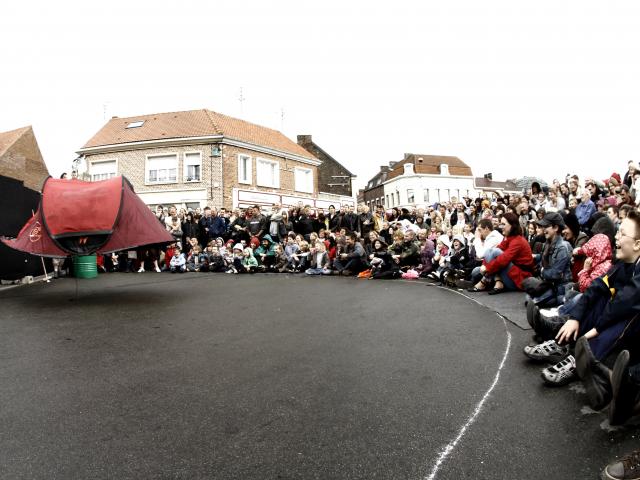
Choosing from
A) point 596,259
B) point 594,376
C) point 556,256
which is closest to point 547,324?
point 594,376

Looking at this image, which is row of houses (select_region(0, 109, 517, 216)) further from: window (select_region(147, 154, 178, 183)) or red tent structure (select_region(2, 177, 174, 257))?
red tent structure (select_region(2, 177, 174, 257))

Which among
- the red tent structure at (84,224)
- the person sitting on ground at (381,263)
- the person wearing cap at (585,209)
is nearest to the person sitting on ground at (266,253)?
the person sitting on ground at (381,263)

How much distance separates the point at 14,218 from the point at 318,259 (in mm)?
8378

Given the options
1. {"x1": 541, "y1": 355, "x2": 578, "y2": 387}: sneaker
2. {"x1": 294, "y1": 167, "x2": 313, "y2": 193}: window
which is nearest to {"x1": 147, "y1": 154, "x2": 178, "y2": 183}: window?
{"x1": 294, "y1": 167, "x2": 313, "y2": 193}: window

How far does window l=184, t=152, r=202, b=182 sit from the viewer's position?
30.0 metres

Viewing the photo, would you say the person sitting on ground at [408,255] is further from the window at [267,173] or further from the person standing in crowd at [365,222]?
the window at [267,173]

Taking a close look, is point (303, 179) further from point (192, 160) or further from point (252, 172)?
point (192, 160)

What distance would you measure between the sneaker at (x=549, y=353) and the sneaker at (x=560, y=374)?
0.45 metres

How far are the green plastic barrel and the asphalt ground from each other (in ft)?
24.6

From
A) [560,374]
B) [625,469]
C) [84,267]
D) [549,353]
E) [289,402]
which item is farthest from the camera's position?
[84,267]

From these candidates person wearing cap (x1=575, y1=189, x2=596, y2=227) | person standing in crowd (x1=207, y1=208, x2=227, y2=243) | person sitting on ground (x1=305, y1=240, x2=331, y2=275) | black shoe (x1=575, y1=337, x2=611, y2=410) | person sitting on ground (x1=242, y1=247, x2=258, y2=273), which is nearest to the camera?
black shoe (x1=575, y1=337, x2=611, y2=410)

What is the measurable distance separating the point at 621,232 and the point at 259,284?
8823mm

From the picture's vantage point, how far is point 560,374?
3855 millimetres

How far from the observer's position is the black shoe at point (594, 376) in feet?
10.1
